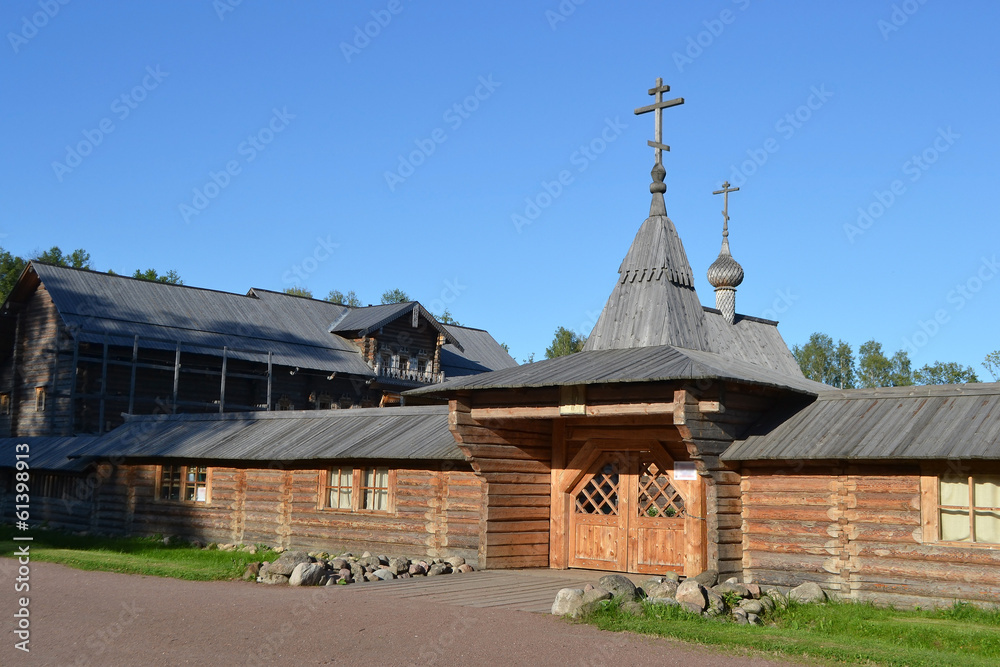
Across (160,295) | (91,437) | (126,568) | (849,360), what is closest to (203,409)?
(160,295)

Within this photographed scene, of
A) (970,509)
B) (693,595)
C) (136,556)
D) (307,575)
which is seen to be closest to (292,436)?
(136,556)

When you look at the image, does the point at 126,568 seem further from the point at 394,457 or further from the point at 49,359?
the point at 49,359

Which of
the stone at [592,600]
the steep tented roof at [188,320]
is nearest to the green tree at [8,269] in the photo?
the steep tented roof at [188,320]

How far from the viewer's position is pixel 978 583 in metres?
12.5

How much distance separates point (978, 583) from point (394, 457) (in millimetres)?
9576

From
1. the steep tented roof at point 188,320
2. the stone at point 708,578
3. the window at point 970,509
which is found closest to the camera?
the window at point 970,509

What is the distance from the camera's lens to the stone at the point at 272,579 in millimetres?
15234

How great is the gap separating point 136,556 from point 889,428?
44.9 feet

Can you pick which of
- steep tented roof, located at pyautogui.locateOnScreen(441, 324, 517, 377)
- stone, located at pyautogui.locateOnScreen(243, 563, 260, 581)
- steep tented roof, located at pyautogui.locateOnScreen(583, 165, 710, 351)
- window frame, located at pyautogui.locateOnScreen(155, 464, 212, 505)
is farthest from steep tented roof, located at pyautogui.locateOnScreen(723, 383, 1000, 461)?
steep tented roof, located at pyautogui.locateOnScreen(441, 324, 517, 377)

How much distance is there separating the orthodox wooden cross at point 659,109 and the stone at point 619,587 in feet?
29.1

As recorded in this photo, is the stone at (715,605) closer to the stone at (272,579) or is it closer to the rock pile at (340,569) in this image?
the rock pile at (340,569)

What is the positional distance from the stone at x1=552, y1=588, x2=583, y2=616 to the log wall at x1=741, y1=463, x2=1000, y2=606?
3.71 metres

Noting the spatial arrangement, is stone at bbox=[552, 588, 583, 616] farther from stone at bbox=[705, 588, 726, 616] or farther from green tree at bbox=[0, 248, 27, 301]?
green tree at bbox=[0, 248, 27, 301]

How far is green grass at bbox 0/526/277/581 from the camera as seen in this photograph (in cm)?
1658
